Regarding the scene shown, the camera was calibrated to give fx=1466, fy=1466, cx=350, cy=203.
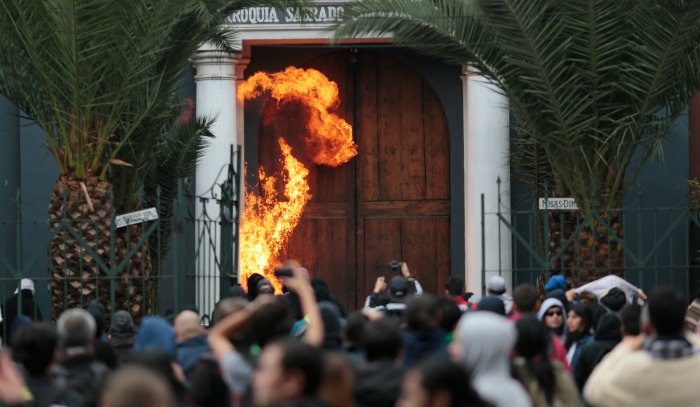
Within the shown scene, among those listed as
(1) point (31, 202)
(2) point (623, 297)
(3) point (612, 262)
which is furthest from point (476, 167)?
(2) point (623, 297)

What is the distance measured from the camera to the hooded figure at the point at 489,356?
607cm

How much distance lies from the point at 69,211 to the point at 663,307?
28.3 feet

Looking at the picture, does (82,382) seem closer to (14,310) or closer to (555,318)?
(555,318)

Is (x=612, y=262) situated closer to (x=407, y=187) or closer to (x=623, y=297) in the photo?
(x=623, y=297)

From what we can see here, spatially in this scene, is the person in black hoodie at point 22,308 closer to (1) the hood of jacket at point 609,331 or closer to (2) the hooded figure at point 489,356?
(1) the hood of jacket at point 609,331

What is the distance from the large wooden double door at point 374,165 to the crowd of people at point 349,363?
1103cm

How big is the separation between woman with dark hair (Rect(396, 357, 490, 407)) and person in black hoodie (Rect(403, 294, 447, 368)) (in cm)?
156

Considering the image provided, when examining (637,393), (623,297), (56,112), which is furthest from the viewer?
(56,112)

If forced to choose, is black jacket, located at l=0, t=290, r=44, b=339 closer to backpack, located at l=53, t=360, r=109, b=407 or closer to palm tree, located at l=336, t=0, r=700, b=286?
palm tree, located at l=336, t=0, r=700, b=286

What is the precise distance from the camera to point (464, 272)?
62.6 ft

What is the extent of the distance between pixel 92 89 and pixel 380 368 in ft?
25.3

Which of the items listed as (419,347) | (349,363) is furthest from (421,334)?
(349,363)

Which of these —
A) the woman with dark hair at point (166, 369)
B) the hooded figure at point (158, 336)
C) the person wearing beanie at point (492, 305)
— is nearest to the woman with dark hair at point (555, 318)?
the person wearing beanie at point (492, 305)

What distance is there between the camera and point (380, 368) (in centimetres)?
655
